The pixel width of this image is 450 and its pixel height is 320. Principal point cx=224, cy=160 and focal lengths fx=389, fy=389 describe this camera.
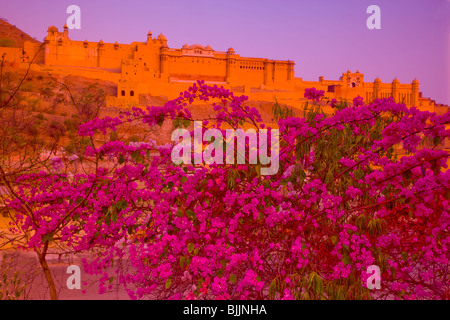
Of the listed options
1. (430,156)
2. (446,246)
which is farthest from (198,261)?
(446,246)

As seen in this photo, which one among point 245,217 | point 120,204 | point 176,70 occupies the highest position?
point 176,70

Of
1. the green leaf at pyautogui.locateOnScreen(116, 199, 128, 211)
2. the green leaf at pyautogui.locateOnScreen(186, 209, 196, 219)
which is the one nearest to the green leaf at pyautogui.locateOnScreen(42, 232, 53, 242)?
the green leaf at pyautogui.locateOnScreen(116, 199, 128, 211)

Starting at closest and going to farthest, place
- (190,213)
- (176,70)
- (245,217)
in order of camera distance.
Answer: (190,213) < (245,217) < (176,70)

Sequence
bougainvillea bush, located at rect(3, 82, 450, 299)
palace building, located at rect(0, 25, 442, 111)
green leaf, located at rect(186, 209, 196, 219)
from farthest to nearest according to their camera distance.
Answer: palace building, located at rect(0, 25, 442, 111)
green leaf, located at rect(186, 209, 196, 219)
bougainvillea bush, located at rect(3, 82, 450, 299)

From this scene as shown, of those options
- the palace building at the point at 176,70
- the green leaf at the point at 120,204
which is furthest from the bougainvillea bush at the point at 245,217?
the palace building at the point at 176,70

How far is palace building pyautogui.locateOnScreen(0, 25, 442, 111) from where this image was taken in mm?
41219

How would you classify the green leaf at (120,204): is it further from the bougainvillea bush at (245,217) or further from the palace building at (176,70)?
the palace building at (176,70)

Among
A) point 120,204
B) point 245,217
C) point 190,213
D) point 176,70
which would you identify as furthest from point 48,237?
point 176,70

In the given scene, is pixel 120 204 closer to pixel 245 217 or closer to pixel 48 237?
pixel 48 237

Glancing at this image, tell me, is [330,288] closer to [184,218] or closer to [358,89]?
[184,218]

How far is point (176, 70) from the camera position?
155 feet

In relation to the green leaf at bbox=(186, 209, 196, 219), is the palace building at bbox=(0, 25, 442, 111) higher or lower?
higher

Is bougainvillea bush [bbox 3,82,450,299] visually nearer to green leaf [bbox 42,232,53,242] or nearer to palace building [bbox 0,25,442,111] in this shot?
green leaf [bbox 42,232,53,242]

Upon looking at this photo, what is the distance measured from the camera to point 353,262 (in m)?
3.11
